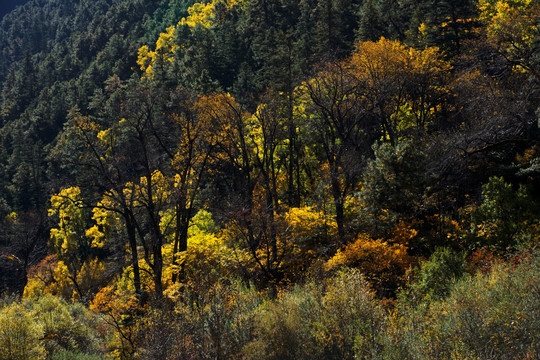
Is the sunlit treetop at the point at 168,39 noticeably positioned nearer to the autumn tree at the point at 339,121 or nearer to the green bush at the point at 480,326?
the autumn tree at the point at 339,121

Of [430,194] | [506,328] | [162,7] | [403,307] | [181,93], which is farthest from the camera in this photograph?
[162,7]

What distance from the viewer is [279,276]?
22.7 m

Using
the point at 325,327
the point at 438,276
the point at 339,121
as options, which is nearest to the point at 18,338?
the point at 325,327

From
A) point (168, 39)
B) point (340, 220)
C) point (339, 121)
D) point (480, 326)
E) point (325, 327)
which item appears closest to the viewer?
point (480, 326)

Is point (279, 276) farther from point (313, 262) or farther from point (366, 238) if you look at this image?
point (366, 238)

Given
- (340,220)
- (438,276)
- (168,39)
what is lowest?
(438,276)

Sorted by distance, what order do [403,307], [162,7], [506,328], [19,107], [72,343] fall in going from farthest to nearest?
[162,7]
[19,107]
[72,343]
[403,307]
[506,328]

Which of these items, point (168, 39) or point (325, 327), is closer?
point (325, 327)

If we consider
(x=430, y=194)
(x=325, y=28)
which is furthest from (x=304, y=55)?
(x=430, y=194)

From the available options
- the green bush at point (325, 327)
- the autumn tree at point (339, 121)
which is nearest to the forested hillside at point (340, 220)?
the green bush at point (325, 327)

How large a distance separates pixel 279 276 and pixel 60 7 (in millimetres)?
205295

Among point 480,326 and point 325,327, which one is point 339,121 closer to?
point 325,327

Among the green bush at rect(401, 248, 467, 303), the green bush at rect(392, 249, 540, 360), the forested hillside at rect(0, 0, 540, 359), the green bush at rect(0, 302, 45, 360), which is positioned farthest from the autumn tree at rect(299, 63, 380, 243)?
the green bush at rect(0, 302, 45, 360)

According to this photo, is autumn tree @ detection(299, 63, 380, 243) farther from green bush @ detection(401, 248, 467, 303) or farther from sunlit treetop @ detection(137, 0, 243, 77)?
sunlit treetop @ detection(137, 0, 243, 77)
